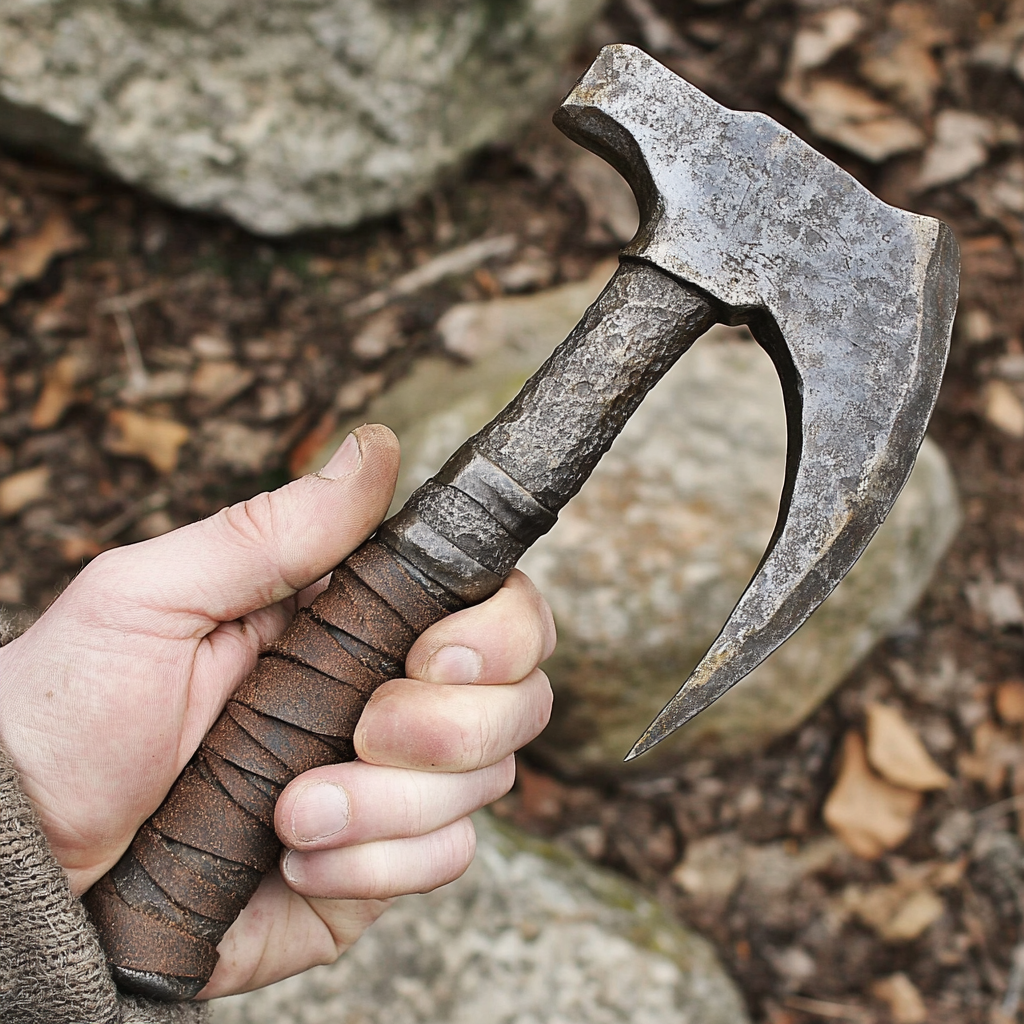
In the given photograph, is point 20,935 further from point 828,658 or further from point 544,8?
point 544,8

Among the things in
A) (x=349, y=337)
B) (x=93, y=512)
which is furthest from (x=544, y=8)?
(x=93, y=512)

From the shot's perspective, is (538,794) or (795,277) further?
(538,794)

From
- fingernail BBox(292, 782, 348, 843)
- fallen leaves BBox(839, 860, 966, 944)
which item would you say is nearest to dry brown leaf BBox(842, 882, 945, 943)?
fallen leaves BBox(839, 860, 966, 944)

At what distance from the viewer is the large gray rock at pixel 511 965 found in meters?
2.19

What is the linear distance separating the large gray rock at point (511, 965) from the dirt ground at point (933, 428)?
226 millimetres

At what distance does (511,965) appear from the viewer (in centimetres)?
228

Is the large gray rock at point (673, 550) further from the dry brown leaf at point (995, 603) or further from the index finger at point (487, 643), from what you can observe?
the index finger at point (487, 643)

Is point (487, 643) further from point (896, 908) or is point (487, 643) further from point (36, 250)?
point (36, 250)

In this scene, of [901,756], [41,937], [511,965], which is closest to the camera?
[41,937]

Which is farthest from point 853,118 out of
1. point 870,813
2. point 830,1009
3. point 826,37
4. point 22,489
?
point 22,489

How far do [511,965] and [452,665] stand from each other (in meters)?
1.22

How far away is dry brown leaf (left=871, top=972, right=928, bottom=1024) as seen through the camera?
8.19 feet

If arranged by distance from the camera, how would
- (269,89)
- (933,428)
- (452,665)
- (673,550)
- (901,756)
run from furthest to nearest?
(933,428), (901,756), (269,89), (673,550), (452,665)

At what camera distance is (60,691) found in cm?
140
